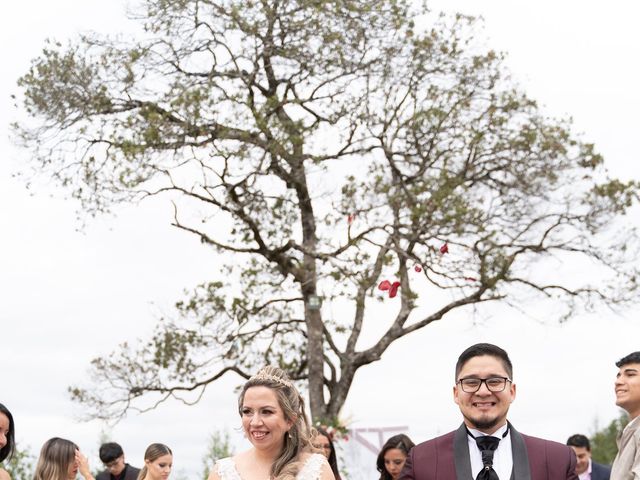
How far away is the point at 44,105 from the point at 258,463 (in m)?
15.6

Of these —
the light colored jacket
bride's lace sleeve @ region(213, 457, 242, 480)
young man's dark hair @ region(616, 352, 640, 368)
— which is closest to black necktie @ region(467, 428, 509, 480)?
bride's lace sleeve @ region(213, 457, 242, 480)

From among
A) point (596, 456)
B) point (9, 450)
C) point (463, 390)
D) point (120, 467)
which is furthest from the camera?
point (596, 456)

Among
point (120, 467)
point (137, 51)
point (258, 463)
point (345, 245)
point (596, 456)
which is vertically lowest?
point (258, 463)

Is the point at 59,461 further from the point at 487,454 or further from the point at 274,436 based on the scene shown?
the point at 487,454

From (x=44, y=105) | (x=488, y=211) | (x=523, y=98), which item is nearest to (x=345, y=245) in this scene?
(x=488, y=211)

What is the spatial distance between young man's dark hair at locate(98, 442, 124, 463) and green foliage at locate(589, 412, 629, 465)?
1673 cm

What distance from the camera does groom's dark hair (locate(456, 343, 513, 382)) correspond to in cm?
420

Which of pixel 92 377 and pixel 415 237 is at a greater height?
pixel 415 237

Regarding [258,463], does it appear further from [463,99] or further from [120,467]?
[463,99]

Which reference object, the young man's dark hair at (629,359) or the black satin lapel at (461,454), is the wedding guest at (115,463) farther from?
the black satin lapel at (461,454)

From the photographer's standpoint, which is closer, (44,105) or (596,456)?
(44,105)

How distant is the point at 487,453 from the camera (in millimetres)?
4156

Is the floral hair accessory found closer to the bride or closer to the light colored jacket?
the bride

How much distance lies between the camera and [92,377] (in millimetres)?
19906
